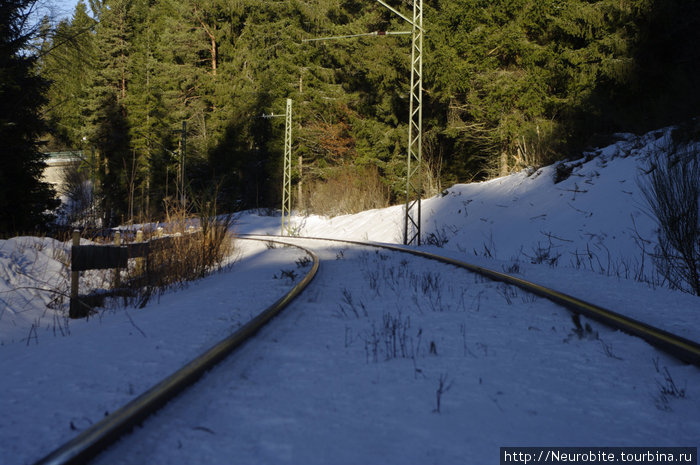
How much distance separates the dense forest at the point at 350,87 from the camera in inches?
611

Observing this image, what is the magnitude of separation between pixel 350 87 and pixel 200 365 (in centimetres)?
3256

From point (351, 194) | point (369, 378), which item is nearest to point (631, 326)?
point (369, 378)

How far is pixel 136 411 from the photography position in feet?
6.30

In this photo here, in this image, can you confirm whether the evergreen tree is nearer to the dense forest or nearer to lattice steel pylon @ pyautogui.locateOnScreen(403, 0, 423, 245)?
the dense forest

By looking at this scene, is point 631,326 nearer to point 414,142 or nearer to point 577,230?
point 577,230

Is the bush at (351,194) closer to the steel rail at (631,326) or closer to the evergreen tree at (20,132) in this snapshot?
the evergreen tree at (20,132)

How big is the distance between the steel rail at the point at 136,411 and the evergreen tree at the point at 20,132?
48.7 feet

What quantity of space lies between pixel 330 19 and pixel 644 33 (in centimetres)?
2387

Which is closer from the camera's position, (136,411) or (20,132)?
(136,411)

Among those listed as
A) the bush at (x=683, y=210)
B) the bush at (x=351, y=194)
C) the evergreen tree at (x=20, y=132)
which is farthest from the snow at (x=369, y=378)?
the bush at (x=351, y=194)

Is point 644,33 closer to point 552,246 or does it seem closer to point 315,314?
point 552,246

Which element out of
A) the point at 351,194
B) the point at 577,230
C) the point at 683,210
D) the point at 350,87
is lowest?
the point at 577,230

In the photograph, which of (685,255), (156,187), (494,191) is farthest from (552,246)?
(156,187)

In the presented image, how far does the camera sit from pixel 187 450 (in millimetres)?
1784
